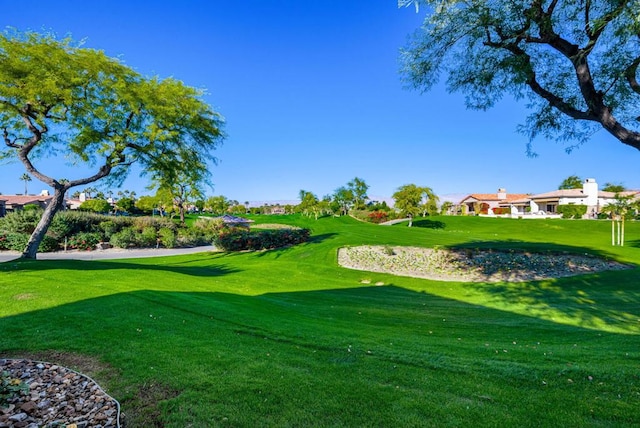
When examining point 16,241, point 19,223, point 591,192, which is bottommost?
point 16,241

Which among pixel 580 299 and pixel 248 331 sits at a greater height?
pixel 248 331

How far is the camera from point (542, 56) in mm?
6312

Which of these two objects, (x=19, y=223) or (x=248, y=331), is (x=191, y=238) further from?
(x=248, y=331)

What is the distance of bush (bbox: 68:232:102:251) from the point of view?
861 inches

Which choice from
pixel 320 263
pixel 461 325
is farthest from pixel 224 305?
pixel 320 263

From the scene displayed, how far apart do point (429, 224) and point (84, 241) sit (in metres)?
36.5

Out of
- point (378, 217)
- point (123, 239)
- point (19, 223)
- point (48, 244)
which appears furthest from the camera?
point (378, 217)

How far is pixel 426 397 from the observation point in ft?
9.46

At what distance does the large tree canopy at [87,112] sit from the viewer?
1191cm

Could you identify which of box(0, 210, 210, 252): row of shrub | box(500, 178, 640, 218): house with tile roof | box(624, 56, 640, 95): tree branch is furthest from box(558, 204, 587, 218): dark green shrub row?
box(624, 56, 640, 95): tree branch

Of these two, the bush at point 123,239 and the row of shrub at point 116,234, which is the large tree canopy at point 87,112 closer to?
the row of shrub at point 116,234

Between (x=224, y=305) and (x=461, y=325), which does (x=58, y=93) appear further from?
(x=461, y=325)

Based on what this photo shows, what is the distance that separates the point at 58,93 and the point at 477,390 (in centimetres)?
1506

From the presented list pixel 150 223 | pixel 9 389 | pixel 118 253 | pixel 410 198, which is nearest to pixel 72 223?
pixel 118 253
